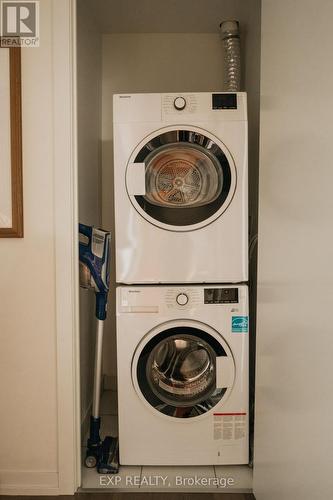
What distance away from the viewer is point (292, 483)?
114 centimetres

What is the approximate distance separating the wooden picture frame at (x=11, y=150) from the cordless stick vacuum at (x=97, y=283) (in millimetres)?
312

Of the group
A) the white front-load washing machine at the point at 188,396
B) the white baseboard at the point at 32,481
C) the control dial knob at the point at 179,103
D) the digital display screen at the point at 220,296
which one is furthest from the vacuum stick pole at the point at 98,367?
the control dial knob at the point at 179,103

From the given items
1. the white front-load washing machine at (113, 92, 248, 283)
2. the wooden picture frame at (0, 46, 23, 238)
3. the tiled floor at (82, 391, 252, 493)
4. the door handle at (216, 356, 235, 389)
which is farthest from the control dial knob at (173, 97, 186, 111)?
the tiled floor at (82, 391, 252, 493)

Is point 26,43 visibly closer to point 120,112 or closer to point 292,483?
point 120,112

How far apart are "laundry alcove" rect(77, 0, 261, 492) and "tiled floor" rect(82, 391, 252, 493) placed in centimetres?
5

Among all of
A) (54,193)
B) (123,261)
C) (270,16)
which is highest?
(270,16)

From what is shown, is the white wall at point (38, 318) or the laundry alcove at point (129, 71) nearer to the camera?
the white wall at point (38, 318)

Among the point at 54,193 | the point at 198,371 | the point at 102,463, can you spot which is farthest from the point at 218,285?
the point at 102,463

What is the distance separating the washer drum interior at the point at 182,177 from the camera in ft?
6.37

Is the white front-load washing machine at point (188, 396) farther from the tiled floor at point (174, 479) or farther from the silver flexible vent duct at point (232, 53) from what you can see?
the silver flexible vent duct at point (232, 53)

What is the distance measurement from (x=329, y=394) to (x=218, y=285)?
1088 millimetres

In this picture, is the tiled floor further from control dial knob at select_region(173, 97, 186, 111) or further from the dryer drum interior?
control dial knob at select_region(173, 97, 186, 111)

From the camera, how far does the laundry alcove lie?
228 centimetres

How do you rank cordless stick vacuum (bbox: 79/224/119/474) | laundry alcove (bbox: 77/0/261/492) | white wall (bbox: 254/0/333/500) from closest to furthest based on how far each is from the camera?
1. white wall (bbox: 254/0/333/500)
2. cordless stick vacuum (bbox: 79/224/119/474)
3. laundry alcove (bbox: 77/0/261/492)
